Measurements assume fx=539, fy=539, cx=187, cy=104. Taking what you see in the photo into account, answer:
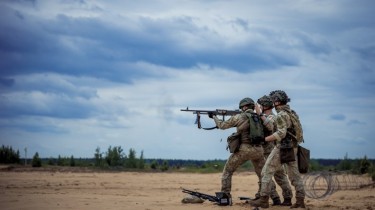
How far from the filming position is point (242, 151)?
1325 centimetres

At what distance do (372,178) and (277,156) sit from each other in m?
14.1

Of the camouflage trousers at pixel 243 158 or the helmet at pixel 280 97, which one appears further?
the camouflage trousers at pixel 243 158

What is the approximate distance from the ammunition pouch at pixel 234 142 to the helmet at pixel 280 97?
4.46ft

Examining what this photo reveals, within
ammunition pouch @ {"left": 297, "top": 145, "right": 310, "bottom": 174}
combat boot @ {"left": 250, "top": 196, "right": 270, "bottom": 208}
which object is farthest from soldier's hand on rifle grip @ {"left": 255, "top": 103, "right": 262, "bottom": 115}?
combat boot @ {"left": 250, "top": 196, "right": 270, "bottom": 208}

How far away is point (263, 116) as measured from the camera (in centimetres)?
1313

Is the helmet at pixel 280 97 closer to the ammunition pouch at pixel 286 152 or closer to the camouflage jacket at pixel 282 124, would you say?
the camouflage jacket at pixel 282 124

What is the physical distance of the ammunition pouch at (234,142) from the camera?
43.7 ft

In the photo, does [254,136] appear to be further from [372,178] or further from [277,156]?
[372,178]

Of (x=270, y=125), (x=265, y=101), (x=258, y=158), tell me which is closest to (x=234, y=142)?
(x=258, y=158)

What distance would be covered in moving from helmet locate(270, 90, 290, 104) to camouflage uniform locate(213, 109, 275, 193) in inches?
39.9

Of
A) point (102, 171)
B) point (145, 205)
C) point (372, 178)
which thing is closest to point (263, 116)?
point (145, 205)

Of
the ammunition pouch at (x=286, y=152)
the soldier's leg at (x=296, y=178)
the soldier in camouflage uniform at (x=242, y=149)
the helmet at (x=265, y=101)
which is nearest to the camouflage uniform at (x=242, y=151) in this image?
the soldier in camouflage uniform at (x=242, y=149)

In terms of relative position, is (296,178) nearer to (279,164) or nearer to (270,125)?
(279,164)

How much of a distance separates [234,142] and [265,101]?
1.27 meters
